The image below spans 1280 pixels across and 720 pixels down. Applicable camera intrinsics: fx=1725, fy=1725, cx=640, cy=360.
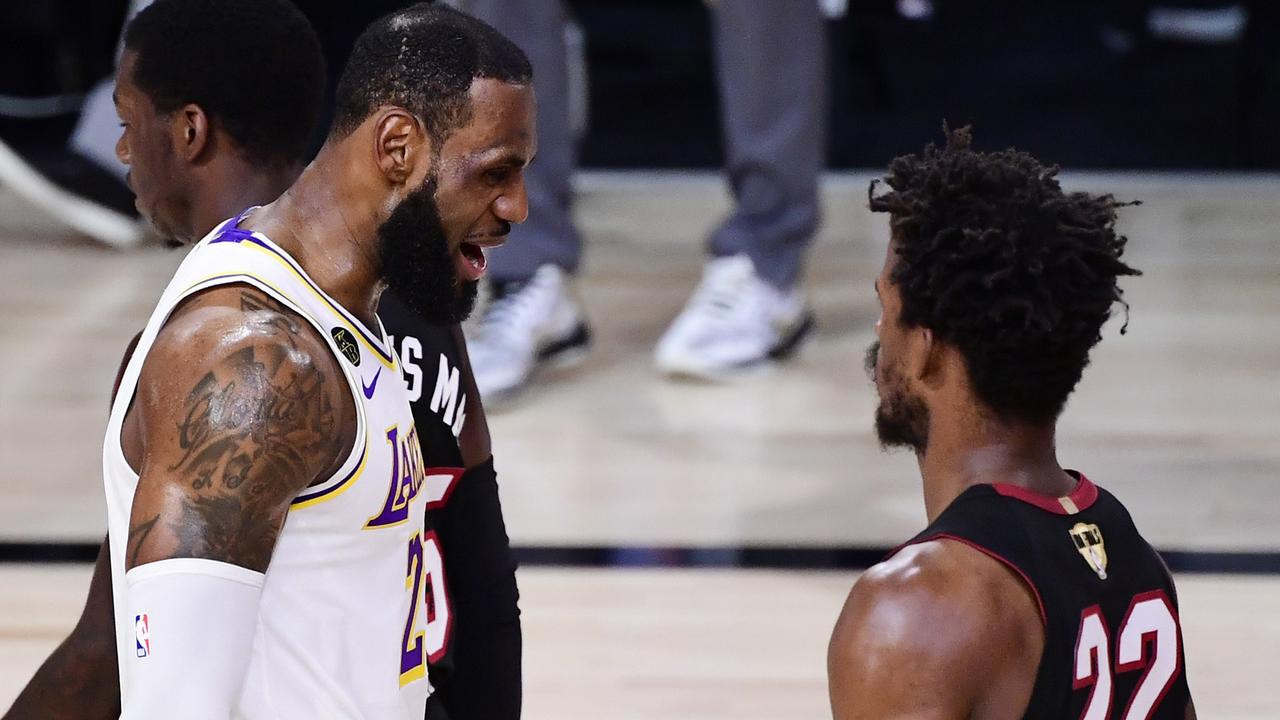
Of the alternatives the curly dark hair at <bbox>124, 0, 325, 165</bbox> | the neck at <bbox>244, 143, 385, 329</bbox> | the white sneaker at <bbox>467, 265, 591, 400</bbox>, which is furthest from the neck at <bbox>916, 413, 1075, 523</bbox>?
the white sneaker at <bbox>467, 265, 591, 400</bbox>

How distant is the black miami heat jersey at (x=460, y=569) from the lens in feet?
5.71

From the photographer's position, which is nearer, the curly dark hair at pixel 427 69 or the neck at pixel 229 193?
the curly dark hair at pixel 427 69

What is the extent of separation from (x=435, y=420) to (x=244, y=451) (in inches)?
19.6

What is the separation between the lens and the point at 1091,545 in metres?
1.37

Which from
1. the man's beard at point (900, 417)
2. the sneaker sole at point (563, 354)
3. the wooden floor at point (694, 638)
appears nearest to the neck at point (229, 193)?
the man's beard at point (900, 417)

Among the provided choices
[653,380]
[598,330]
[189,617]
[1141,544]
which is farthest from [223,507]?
[598,330]

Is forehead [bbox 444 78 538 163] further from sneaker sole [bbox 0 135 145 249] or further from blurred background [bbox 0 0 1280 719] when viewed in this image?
sneaker sole [bbox 0 135 145 249]

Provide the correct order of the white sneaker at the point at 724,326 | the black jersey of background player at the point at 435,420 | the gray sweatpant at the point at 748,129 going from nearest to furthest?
the black jersey of background player at the point at 435,420
the gray sweatpant at the point at 748,129
the white sneaker at the point at 724,326

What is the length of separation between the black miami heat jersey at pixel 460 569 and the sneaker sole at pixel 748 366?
195cm

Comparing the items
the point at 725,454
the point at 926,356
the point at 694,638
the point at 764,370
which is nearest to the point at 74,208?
the point at 764,370

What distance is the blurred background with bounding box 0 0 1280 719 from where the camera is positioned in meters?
2.69

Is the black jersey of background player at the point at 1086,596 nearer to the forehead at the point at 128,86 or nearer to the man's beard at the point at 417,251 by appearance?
the man's beard at the point at 417,251

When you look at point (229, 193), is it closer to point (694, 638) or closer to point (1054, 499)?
point (1054, 499)

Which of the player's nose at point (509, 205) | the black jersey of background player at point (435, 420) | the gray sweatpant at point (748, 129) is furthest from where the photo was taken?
the gray sweatpant at point (748, 129)
